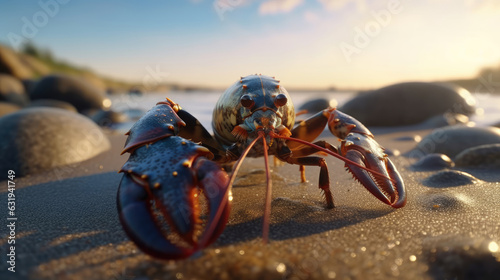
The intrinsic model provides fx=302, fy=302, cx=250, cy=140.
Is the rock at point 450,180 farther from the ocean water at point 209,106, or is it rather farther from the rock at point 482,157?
the ocean water at point 209,106

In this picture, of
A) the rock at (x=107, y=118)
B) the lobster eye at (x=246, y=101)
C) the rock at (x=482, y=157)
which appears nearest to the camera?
the lobster eye at (x=246, y=101)

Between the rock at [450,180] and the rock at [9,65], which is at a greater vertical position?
the rock at [450,180]

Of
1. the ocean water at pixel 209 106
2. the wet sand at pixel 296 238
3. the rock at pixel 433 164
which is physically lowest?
the ocean water at pixel 209 106

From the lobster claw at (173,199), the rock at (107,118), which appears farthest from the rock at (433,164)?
the rock at (107,118)

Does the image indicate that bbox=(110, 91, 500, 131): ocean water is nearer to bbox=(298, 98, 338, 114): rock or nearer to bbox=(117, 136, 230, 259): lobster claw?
bbox=(298, 98, 338, 114): rock

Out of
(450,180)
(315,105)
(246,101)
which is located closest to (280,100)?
(246,101)

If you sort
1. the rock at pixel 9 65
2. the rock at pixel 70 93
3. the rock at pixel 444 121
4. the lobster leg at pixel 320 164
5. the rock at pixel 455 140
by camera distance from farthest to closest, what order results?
the rock at pixel 9 65 < the rock at pixel 70 93 < the rock at pixel 444 121 < the rock at pixel 455 140 < the lobster leg at pixel 320 164
